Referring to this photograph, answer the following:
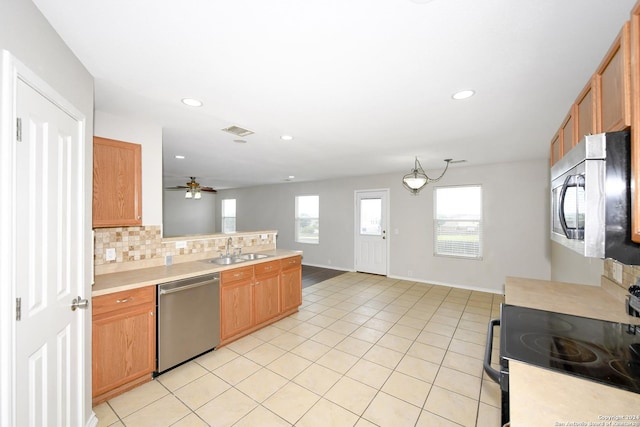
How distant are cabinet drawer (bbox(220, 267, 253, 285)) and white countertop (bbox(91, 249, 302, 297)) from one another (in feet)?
0.17

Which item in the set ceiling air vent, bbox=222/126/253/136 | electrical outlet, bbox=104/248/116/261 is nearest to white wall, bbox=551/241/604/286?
ceiling air vent, bbox=222/126/253/136

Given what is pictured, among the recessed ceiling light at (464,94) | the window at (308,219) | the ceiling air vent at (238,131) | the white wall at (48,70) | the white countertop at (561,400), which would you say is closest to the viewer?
the white countertop at (561,400)

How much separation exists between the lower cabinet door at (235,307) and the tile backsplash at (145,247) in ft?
2.24

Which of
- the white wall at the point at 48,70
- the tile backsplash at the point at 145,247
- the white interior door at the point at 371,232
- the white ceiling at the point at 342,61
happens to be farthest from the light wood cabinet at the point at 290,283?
the white interior door at the point at 371,232

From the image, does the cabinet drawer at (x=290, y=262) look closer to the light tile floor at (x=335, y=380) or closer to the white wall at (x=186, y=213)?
the light tile floor at (x=335, y=380)

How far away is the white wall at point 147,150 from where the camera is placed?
255 cm

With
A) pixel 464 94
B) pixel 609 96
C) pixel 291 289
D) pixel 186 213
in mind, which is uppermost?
pixel 464 94

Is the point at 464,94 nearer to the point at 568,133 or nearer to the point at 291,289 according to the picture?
the point at 568,133

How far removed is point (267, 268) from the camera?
11.3ft

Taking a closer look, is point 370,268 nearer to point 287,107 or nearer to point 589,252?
point 287,107

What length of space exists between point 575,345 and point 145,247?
3399 millimetres

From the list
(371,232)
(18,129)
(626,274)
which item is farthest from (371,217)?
(18,129)

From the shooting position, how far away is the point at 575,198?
115 cm

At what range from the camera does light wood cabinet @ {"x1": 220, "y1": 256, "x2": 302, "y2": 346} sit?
9.61ft
